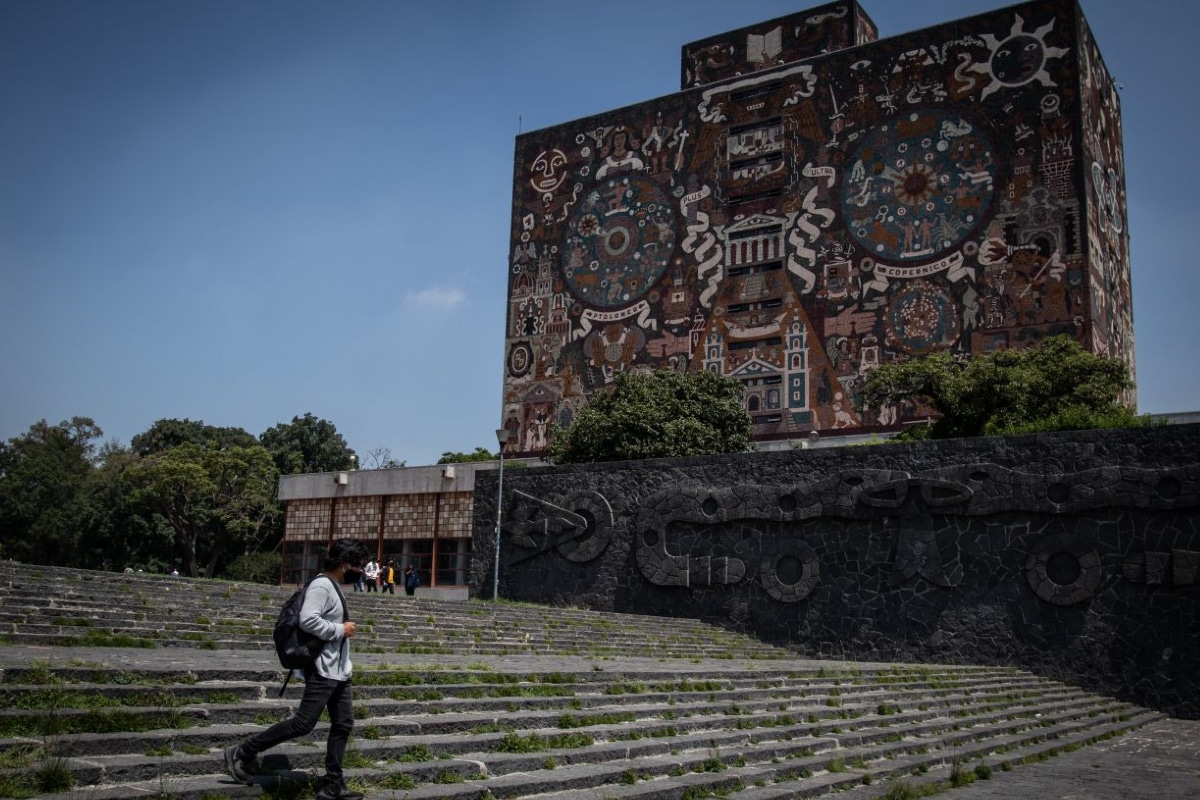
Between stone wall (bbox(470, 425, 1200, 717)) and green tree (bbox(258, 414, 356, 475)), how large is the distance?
30893mm

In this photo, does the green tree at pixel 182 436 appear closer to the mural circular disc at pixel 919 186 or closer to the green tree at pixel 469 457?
the green tree at pixel 469 457

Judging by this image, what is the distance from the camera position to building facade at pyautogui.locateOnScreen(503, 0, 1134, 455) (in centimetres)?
2806

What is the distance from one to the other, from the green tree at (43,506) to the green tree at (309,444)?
8.26 meters

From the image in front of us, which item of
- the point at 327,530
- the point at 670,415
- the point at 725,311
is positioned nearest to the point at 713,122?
the point at 725,311

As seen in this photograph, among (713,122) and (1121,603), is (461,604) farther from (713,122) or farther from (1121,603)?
(713,122)

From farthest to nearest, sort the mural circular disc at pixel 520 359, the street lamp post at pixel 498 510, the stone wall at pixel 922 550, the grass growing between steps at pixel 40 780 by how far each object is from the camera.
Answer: the mural circular disc at pixel 520 359 < the street lamp post at pixel 498 510 < the stone wall at pixel 922 550 < the grass growing between steps at pixel 40 780

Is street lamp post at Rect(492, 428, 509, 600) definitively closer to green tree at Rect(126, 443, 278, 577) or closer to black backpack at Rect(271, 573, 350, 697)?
black backpack at Rect(271, 573, 350, 697)

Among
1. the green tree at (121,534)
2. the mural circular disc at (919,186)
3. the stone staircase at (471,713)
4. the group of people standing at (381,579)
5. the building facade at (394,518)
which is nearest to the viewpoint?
the stone staircase at (471,713)

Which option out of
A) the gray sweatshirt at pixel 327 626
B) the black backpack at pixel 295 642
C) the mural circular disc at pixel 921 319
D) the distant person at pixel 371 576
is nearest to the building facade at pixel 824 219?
the mural circular disc at pixel 921 319

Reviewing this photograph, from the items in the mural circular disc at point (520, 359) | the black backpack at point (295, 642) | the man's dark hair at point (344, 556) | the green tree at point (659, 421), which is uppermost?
the mural circular disc at point (520, 359)

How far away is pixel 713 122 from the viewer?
34000 mm

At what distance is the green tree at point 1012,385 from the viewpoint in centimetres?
2314

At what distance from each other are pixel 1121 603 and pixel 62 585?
13.8m

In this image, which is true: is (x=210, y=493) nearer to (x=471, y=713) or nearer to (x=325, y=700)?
(x=471, y=713)
